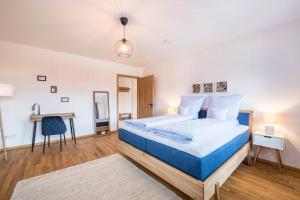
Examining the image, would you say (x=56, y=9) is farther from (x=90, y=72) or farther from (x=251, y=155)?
(x=251, y=155)

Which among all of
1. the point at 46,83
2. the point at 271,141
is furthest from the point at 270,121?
the point at 46,83

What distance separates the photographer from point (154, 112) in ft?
15.5

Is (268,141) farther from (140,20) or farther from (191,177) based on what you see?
(140,20)

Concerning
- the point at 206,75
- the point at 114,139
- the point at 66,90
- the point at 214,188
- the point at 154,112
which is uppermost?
the point at 206,75

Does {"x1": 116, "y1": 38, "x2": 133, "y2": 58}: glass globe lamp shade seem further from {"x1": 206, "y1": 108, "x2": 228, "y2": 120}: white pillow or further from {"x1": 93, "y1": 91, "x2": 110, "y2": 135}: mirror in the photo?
{"x1": 93, "y1": 91, "x2": 110, "y2": 135}: mirror

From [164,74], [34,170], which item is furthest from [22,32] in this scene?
[164,74]

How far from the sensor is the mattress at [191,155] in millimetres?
1338

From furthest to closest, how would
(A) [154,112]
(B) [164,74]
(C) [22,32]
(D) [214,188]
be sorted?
(A) [154,112]
(B) [164,74]
(C) [22,32]
(D) [214,188]

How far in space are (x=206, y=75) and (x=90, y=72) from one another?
333cm

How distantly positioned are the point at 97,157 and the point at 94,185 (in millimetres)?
910

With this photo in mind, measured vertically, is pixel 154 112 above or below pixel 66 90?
below

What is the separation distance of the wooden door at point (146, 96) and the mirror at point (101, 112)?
Result: 1.28 meters

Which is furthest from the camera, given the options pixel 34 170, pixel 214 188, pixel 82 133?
pixel 82 133

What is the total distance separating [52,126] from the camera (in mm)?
2945
